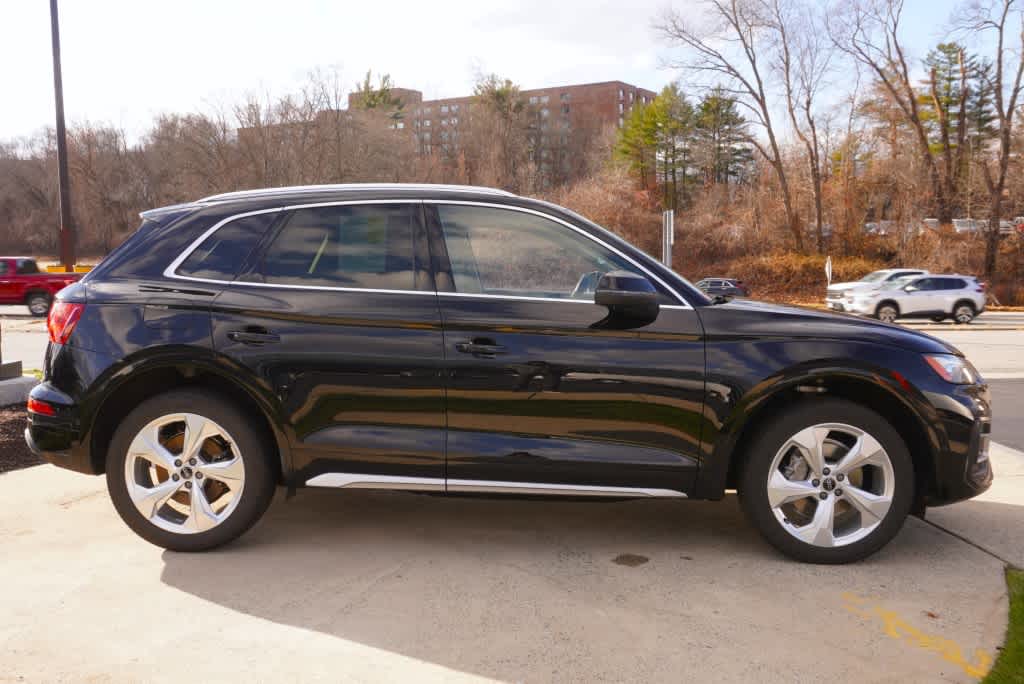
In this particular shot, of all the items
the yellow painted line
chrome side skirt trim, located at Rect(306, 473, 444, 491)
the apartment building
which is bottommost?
the yellow painted line

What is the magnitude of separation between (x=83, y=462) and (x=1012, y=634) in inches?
167

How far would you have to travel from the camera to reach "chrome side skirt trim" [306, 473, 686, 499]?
3861 mm

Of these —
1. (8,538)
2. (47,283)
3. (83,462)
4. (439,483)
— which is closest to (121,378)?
(83,462)

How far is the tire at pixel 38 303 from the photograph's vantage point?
21969 millimetres

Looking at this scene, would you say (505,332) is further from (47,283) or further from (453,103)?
(453,103)

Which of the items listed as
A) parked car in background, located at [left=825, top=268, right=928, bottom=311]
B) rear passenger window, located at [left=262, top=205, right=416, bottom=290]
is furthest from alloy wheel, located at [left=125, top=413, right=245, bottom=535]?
parked car in background, located at [left=825, top=268, right=928, bottom=311]

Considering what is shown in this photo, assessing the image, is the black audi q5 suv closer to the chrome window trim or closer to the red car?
the chrome window trim

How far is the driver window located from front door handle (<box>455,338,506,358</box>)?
0.29m

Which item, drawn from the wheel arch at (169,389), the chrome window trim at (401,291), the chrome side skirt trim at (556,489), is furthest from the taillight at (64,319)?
the chrome side skirt trim at (556,489)

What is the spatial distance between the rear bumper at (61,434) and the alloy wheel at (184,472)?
27 centimetres

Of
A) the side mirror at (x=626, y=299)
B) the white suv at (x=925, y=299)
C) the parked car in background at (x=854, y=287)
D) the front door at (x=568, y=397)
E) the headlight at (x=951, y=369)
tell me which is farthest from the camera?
the parked car in background at (x=854, y=287)

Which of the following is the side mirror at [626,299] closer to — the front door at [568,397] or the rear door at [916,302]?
the front door at [568,397]

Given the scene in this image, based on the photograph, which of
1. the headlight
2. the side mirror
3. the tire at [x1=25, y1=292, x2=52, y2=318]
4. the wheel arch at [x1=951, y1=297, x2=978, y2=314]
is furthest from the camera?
the wheel arch at [x1=951, y1=297, x2=978, y2=314]

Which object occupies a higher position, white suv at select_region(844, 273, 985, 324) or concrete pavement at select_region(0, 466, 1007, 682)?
white suv at select_region(844, 273, 985, 324)
